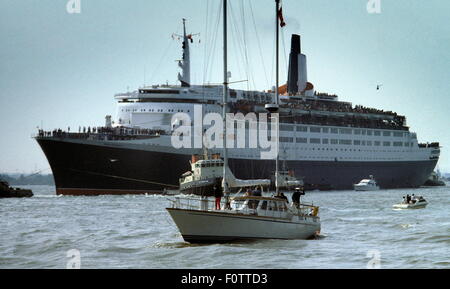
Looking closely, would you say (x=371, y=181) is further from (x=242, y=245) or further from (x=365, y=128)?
(x=242, y=245)

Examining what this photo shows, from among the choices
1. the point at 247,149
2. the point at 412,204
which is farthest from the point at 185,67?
the point at 412,204

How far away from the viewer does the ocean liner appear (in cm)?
7200

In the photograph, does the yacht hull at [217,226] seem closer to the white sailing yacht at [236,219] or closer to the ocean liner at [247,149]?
the white sailing yacht at [236,219]

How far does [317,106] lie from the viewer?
107 m

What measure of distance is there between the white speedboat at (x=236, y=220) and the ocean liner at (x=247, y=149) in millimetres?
20995

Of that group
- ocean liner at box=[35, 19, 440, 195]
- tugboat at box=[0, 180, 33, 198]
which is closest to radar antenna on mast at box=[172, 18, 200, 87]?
ocean liner at box=[35, 19, 440, 195]

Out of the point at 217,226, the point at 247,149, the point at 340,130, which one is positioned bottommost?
the point at 217,226

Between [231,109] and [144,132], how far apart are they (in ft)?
61.0

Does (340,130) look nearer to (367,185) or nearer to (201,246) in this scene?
(367,185)

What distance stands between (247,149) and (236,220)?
208 ft

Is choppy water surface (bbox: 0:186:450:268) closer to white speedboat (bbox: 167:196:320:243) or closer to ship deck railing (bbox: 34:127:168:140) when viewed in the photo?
white speedboat (bbox: 167:196:320:243)

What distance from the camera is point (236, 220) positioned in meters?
24.5

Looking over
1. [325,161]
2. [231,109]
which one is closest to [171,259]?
[231,109]

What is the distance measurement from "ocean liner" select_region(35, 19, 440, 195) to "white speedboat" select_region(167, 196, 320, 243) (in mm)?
20995
